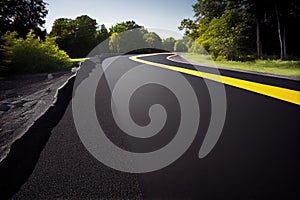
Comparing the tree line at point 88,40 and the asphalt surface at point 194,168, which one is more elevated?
the tree line at point 88,40

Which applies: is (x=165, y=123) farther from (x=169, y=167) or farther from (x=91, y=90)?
(x=91, y=90)

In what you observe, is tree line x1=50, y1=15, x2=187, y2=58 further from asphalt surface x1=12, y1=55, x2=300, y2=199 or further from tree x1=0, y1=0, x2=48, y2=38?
asphalt surface x1=12, y1=55, x2=300, y2=199

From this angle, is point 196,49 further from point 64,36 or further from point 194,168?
point 64,36

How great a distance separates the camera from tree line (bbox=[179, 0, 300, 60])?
19297mm

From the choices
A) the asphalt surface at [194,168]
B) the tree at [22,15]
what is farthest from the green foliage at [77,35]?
the asphalt surface at [194,168]

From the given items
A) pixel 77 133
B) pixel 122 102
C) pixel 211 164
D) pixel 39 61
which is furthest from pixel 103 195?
pixel 39 61

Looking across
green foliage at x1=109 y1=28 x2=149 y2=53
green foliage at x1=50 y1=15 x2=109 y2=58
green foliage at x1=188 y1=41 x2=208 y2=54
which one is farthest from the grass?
green foliage at x1=50 y1=15 x2=109 y2=58

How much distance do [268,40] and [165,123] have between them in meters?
28.1

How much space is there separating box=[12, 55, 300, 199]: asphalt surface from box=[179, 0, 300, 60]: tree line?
1807 centimetres

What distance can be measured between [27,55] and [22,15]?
71.5 feet

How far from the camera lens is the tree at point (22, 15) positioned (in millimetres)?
25837

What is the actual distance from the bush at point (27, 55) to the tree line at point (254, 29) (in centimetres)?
1625

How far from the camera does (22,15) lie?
29.4m

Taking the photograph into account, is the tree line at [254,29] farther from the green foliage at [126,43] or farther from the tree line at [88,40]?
the green foliage at [126,43]
